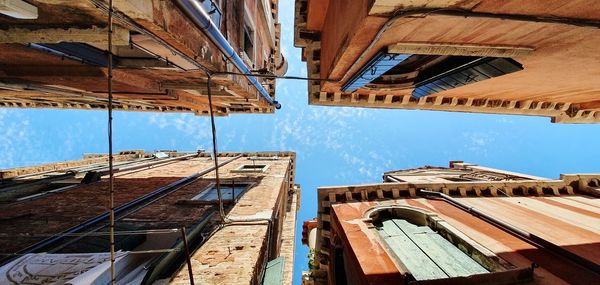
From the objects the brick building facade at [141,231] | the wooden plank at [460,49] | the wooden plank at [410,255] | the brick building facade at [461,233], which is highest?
the wooden plank at [460,49]

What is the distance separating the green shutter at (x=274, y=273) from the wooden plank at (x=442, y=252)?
11.9 feet

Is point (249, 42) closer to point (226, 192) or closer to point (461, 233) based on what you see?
point (226, 192)

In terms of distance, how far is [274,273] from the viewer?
6.05 m

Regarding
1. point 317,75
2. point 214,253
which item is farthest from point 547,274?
point 317,75

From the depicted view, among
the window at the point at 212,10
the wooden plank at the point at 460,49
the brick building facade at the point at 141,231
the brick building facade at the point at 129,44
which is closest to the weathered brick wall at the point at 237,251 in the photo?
the brick building facade at the point at 141,231

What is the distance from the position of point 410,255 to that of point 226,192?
7.02 metres

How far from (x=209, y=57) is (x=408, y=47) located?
4.78 metres

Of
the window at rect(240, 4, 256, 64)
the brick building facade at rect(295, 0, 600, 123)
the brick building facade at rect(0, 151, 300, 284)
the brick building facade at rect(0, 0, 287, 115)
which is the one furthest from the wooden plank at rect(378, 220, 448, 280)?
the window at rect(240, 4, 256, 64)

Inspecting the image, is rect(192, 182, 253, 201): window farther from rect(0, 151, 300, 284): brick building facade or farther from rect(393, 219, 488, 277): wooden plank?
rect(393, 219, 488, 277): wooden plank

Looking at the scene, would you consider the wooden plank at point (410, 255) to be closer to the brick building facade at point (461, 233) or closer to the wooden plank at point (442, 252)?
the brick building facade at point (461, 233)

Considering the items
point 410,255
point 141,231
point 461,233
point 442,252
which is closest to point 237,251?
point 141,231

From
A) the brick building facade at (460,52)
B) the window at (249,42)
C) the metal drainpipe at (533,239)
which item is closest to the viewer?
the brick building facade at (460,52)

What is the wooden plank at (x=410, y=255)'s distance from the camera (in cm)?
595

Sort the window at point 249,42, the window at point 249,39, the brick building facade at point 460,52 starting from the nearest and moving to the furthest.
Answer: the brick building facade at point 460,52, the window at point 249,39, the window at point 249,42
